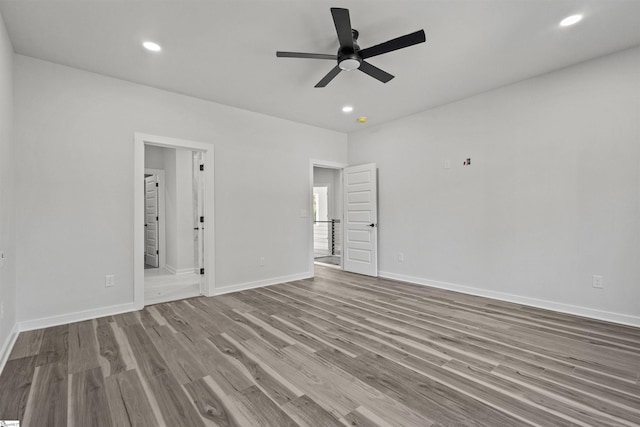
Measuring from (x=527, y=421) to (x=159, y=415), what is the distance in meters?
2.08

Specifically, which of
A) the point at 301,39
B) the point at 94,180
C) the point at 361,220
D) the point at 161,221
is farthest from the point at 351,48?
the point at 161,221

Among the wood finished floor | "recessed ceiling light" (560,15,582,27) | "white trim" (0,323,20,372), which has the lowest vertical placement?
the wood finished floor

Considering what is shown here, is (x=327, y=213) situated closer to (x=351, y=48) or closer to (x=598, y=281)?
(x=598, y=281)

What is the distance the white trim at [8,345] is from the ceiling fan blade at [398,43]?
3822 millimetres

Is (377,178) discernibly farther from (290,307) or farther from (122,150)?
(122,150)

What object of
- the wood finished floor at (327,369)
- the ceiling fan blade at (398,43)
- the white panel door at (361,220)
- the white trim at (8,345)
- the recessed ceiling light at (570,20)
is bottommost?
the wood finished floor at (327,369)

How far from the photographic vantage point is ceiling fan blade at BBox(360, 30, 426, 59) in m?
2.32

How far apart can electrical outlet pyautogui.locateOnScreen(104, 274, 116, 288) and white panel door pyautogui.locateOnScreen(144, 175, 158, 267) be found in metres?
3.13

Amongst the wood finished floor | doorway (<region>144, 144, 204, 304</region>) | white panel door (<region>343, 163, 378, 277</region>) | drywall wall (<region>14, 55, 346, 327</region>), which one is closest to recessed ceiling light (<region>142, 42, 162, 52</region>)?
drywall wall (<region>14, 55, 346, 327</region>)

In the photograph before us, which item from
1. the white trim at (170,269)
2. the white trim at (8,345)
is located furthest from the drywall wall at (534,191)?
the white trim at (8,345)

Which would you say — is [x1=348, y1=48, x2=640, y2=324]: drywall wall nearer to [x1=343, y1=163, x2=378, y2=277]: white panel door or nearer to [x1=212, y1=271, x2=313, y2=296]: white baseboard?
[x1=343, y1=163, x2=378, y2=277]: white panel door

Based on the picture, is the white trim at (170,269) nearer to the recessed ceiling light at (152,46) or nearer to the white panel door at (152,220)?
the white panel door at (152,220)

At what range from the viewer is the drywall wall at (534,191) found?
10.2 feet

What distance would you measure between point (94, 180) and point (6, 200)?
858 mm
